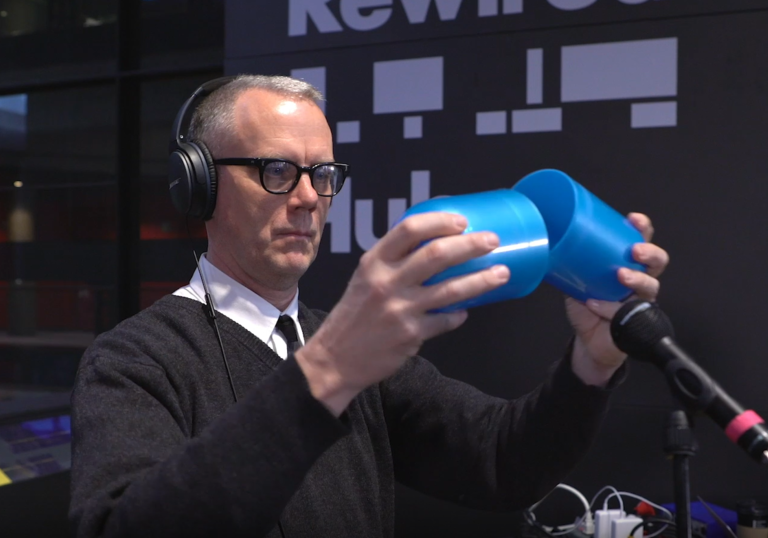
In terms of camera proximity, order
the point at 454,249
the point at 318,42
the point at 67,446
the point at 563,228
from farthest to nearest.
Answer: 1. the point at 67,446
2. the point at 318,42
3. the point at 563,228
4. the point at 454,249

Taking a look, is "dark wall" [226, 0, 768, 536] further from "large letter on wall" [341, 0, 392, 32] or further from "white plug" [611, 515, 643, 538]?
"white plug" [611, 515, 643, 538]

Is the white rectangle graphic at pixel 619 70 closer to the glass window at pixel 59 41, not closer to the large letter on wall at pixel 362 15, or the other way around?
the large letter on wall at pixel 362 15

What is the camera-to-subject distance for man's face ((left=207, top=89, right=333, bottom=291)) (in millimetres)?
1140

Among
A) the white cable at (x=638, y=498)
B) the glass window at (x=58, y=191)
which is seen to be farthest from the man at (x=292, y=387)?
the glass window at (x=58, y=191)

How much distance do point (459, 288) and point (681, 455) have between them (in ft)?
1.13

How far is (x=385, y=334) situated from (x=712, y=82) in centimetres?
214

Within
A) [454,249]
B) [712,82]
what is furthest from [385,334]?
[712,82]

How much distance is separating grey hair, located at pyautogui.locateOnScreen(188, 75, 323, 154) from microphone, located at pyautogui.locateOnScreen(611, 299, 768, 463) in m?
0.67

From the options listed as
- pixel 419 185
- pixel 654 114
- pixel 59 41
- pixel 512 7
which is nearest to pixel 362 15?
pixel 512 7

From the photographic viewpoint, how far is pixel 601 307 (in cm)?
89

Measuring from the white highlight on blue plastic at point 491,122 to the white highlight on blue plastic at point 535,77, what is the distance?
0.35ft

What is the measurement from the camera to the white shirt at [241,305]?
3.81 feet

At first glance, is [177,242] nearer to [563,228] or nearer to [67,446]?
[67,446]

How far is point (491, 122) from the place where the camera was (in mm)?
2660
